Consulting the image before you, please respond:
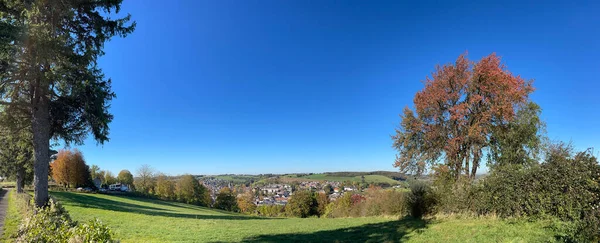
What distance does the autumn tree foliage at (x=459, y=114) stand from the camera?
13234mm

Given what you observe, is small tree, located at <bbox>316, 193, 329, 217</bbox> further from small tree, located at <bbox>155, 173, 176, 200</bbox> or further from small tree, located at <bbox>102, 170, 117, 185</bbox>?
small tree, located at <bbox>102, 170, 117, 185</bbox>

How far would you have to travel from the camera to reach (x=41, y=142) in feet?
30.6

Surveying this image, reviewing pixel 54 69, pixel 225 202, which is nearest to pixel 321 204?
pixel 225 202

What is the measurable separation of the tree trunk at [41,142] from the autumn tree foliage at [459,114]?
17.3 metres

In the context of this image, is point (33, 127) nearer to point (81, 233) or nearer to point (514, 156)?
point (81, 233)

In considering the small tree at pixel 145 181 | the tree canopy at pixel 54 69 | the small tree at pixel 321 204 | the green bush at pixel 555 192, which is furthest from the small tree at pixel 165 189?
the green bush at pixel 555 192

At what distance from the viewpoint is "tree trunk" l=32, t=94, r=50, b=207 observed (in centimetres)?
925

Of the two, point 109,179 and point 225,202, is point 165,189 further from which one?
point 109,179

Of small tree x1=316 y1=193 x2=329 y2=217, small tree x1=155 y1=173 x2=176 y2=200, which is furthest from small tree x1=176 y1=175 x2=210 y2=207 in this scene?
small tree x1=316 y1=193 x2=329 y2=217

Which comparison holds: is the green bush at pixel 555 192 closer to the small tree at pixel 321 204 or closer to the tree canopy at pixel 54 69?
the tree canopy at pixel 54 69

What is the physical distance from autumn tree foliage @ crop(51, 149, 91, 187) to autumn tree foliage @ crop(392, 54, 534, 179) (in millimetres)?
69923

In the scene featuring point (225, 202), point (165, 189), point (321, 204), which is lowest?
point (321, 204)

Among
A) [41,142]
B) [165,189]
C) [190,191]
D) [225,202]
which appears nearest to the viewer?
[41,142]

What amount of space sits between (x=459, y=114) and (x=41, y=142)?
18471mm
